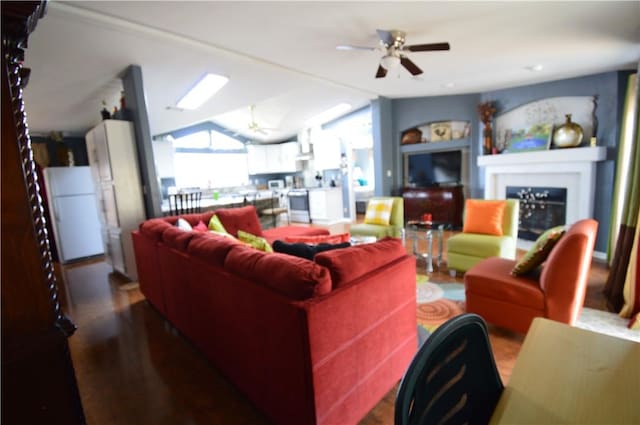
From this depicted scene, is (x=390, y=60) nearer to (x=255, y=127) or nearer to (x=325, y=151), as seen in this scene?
(x=255, y=127)

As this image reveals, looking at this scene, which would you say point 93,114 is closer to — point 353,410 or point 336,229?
point 336,229

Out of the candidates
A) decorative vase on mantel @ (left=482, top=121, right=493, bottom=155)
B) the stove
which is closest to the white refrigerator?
the stove

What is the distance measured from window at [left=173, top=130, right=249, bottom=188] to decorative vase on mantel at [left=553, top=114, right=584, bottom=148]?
7.06m

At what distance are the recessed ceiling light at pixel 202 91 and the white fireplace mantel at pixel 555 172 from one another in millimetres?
4238

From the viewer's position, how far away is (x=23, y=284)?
64 cm

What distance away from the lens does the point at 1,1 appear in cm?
62

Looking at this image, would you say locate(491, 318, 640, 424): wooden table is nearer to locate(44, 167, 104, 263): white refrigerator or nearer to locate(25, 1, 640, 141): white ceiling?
locate(25, 1, 640, 141): white ceiling

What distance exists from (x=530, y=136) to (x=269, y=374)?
4958mm

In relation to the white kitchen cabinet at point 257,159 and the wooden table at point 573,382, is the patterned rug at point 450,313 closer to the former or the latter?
the wooden table at point 573,382

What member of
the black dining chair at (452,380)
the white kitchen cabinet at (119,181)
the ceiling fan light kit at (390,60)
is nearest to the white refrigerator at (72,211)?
the white kitchen cabinet at (119,181)

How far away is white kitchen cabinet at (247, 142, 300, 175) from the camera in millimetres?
8297

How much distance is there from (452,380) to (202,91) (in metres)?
4.73

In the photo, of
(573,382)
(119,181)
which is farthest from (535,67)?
(119,181)

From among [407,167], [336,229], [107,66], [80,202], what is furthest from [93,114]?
[407,167]
